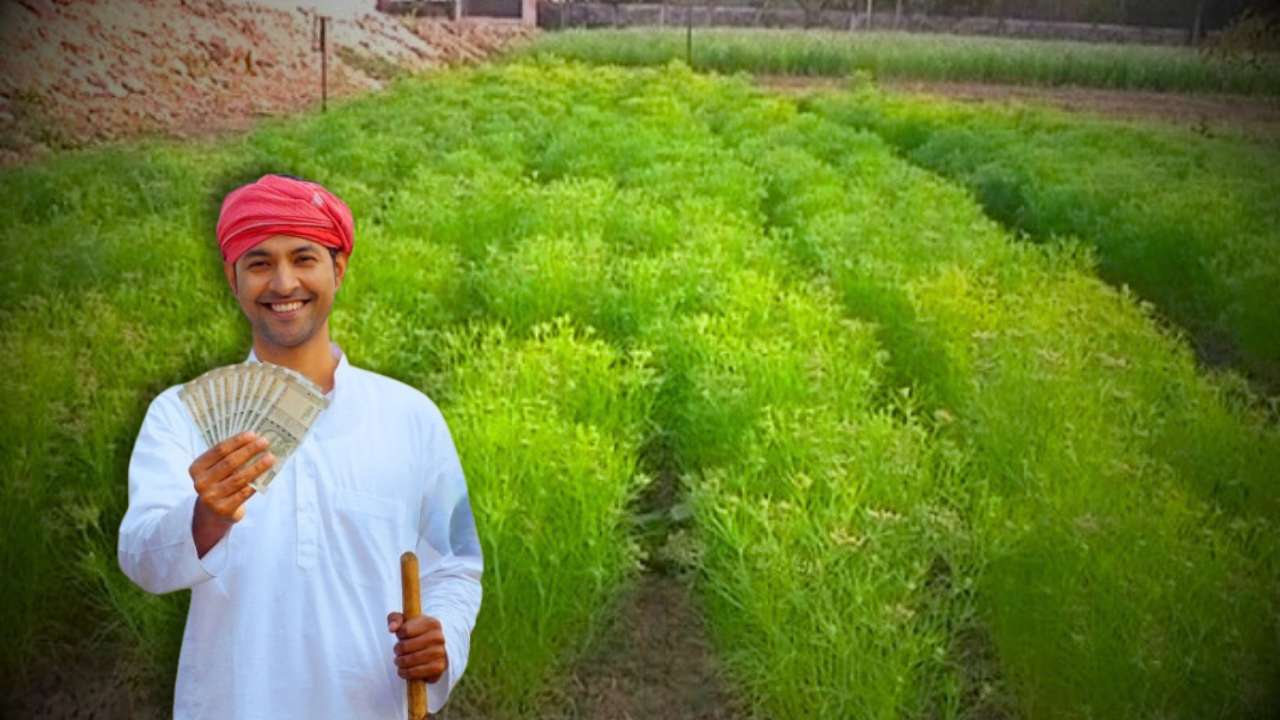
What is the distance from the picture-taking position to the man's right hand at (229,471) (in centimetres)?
122

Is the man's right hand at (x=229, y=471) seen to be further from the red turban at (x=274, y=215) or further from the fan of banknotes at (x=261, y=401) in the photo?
the red turban at (x=274, y=215)

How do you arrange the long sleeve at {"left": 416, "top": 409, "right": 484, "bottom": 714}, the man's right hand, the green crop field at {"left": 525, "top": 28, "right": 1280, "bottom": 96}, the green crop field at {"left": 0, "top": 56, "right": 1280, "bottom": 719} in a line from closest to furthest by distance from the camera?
the man's right hand < the long sleeve at {"left": 416, "top": 409, "right": 484, "bottom": 714} < the green crop field at {"left": 0, "top": 56, "right": 1280, "bottom": 719} < the green crop field at {"left": 525, "top": 28, "right": 1280, "bottom": 96}

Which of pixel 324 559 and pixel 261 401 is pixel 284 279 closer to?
pixel 261 401

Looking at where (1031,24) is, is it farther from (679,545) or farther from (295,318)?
(295,318)

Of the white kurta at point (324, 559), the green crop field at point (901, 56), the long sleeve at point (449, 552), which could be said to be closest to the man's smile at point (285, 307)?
the white kurta at point (324, 559)

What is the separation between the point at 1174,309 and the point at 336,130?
70.0 inches

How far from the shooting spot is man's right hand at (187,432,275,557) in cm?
122

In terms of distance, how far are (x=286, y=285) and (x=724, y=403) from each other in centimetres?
120

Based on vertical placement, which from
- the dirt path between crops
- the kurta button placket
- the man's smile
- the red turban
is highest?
the dirt path between crops

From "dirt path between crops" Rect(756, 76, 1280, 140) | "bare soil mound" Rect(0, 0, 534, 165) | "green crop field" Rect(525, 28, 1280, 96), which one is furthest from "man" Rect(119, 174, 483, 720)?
"dirt path between crops" Rect(756, 76, 1280, 140)

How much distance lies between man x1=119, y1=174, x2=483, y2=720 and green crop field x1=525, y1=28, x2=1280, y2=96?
1.19m

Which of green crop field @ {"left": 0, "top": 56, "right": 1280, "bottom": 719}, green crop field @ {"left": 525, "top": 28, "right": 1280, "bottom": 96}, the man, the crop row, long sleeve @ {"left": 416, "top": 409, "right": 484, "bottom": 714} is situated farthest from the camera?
green crop field @ {"left": 525, "top": 28, "right": 1280, "bottom": 96}

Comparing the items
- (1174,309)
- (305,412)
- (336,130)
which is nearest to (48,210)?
(336,130)

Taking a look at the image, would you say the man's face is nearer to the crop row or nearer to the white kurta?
the white kurta
